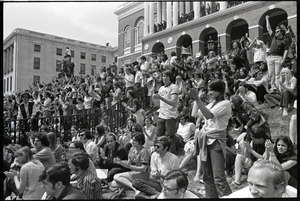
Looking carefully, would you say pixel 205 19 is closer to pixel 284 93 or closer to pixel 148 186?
pixel 284 93

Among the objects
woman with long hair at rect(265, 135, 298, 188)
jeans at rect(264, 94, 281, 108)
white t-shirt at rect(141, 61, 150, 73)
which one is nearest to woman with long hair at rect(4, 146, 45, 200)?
woman with long hair at rect(265, 135, 298, 188)

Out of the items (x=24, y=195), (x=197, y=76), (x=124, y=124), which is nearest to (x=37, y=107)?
(x=124, y=124)

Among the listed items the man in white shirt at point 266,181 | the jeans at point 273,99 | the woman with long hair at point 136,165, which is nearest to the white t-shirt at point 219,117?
the man in white shirt at point 266,181

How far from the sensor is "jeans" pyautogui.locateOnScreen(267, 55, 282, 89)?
7203 mm

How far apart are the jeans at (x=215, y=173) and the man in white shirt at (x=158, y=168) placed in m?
0.66

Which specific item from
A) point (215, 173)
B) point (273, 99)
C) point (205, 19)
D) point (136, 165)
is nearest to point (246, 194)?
point (215, 173)

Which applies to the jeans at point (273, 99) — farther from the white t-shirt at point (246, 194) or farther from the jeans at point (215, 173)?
the white t-shirt at point (246, 194)

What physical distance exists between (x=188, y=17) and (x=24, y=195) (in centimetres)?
1936

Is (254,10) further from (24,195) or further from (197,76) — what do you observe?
(24,195)

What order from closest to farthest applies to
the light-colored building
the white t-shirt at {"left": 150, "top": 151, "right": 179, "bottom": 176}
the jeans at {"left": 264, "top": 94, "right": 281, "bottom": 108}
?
the white t-shirt at {"left": 150, "top": 151, "right": 179, "bottom": 176}, the light-colored building, the jeans at {"left": 264, "top": 94, "right": 281, "bottom": 108}

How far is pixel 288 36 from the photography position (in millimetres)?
7242

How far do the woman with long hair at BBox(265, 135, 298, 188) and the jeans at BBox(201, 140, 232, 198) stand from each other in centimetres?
59

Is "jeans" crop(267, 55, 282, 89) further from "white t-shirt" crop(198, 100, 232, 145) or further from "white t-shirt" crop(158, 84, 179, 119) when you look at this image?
"white t-shirt" crop(198, 100, 232, 145)

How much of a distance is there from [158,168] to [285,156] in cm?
169
